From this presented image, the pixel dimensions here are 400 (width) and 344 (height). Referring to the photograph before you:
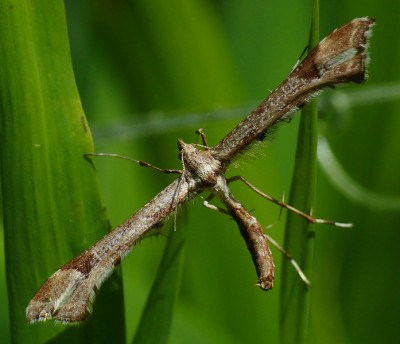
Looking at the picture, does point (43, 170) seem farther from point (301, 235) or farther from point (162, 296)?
point (301, 235)

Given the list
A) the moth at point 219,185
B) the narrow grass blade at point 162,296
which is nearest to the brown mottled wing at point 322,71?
the moth at point 219,185

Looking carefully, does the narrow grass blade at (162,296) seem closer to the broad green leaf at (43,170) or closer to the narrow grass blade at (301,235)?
the broad green leaf at (43,170)

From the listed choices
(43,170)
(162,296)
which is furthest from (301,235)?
(43,170)

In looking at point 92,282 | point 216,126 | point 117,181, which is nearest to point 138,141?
point 117,181

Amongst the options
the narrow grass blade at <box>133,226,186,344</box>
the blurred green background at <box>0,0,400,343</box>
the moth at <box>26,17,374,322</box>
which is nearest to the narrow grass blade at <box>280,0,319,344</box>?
the moth at <box>26,17,374,322</box>

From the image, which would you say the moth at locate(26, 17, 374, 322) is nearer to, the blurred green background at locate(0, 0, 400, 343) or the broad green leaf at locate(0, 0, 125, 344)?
the broad green leaf at locate(0, 0, 125, 344)

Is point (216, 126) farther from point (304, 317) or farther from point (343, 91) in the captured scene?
point (304, 317)
